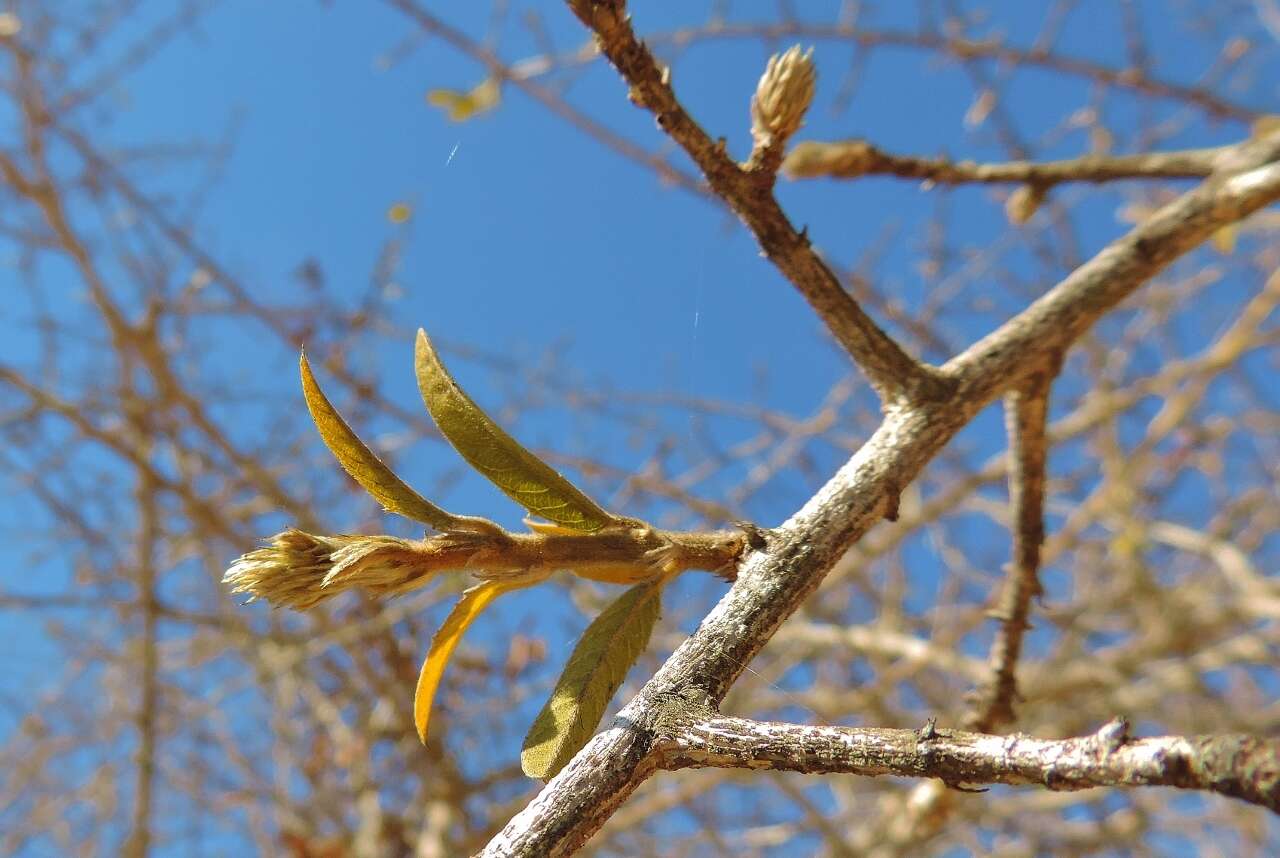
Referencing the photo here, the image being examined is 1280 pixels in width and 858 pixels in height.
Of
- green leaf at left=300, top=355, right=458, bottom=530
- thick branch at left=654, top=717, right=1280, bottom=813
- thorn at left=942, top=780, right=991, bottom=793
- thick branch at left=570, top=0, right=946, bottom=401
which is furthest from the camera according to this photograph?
thick branch at left=570, top=0, right=946, bottom=401

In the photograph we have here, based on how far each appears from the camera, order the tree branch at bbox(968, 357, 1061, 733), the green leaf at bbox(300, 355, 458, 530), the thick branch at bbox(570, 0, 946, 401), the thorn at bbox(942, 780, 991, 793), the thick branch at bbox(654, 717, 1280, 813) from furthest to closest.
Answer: the tree branch at bbox(968, 357, 1061, 733) → the thick branch at bbox(570, 0, 946, 401) → the green leaf at bbox(300, 355, 458, 530) → the thorn at bbox(942, 780, 991, 793) → the thick branch at bbox(654, 717, 1280, 813)

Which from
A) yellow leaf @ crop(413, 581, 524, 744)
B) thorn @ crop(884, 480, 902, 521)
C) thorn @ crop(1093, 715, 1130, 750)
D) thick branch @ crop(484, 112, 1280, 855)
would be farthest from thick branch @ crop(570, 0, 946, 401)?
thorn @ crop(1093, 715, 1130, 750)

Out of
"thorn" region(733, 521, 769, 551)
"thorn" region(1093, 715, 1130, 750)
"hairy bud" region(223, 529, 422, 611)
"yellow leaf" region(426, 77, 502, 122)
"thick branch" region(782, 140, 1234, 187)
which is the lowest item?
"thorn" region(1093, 715, 1130, 750)

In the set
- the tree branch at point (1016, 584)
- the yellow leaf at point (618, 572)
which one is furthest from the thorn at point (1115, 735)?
the tree branch at point (1016, 584)

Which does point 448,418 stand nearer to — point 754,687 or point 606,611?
point 606,611

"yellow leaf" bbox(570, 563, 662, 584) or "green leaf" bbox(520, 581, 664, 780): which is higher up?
"yellow leaf" bbox(570, 563, 662, 584)

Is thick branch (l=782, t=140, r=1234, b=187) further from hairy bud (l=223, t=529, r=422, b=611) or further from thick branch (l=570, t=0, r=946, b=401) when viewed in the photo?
hairy bud (l=223, t=529, r=422, b=611)
